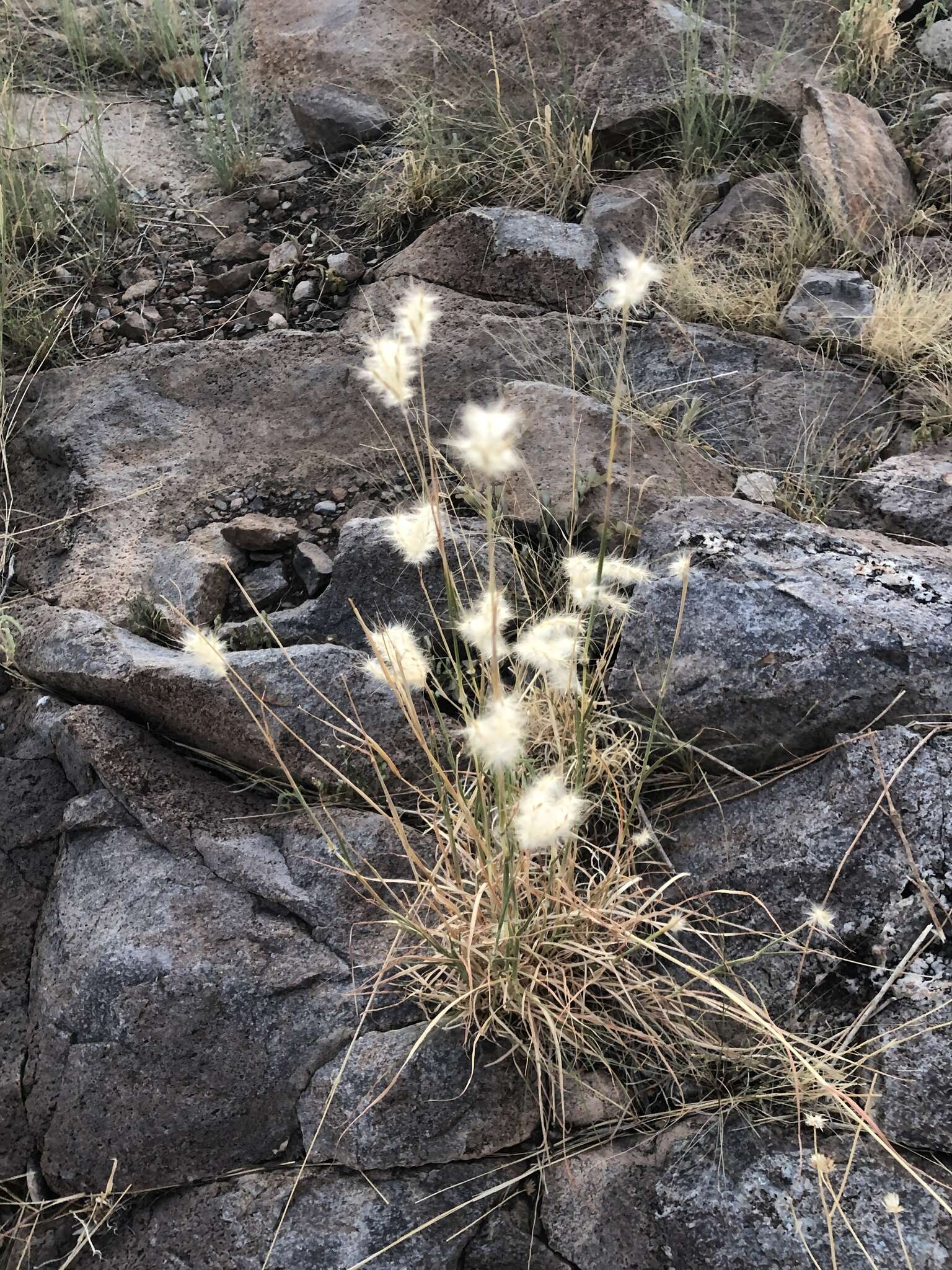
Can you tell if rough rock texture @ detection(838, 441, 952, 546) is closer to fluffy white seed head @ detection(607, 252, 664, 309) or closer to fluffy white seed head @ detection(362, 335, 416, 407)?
fluffy white seed head @ detection(607, 252, 664, 309)

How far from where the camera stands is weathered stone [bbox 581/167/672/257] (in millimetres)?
3432

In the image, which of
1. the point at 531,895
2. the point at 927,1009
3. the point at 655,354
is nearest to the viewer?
the point at 927,1009

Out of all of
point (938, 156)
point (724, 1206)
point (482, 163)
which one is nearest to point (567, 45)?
point (482, 163)

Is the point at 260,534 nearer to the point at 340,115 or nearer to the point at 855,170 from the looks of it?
the point at 340,115

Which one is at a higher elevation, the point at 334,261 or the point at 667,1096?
the point at 334,261

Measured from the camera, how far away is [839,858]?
72.9 inches

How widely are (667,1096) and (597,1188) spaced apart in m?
0.19

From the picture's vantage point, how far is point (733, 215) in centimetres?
348

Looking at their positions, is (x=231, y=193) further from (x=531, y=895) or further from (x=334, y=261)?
(x=531, y=895)

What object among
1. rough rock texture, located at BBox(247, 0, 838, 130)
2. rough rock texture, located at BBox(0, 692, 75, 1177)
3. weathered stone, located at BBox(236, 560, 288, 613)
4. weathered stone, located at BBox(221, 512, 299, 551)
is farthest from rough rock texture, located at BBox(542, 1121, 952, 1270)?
rough rock texture, located at BBox(247, 0, 838, 130)

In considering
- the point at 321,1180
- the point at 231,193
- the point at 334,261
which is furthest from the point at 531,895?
the point at 231,193

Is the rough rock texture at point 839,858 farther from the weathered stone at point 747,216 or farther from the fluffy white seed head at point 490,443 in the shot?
the weathered stone at point 747,216

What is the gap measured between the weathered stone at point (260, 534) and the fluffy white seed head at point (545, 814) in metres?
1.39

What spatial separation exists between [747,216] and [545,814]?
8.78 feet
